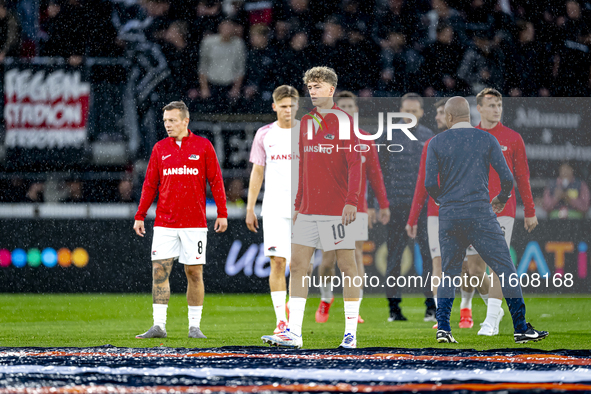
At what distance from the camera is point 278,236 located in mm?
6523

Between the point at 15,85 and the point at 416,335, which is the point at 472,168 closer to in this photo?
the point at 416,335

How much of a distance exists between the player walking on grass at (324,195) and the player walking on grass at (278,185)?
0.82m

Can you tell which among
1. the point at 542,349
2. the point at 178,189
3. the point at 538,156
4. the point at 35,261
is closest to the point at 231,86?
the point at 35,261

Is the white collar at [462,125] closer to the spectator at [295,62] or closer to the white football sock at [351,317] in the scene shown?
the white football sock at [351,317]

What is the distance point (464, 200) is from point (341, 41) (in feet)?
22.1

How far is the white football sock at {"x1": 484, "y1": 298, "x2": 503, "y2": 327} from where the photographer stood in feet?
21.4

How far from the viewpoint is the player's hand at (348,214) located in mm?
5449

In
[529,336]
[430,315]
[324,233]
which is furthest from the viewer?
[430,315]

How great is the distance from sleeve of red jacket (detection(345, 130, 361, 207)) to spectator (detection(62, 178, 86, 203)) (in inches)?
237

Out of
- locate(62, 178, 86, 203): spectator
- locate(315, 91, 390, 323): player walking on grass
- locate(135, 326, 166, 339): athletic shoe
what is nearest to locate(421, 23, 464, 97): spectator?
locate(315, 91, 390, 323): player walking on grass

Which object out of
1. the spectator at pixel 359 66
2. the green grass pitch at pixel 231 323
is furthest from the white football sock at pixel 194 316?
the spectator at pixel 359 66

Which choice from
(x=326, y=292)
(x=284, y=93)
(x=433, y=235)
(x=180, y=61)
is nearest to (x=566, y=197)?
(x=433, y=235)

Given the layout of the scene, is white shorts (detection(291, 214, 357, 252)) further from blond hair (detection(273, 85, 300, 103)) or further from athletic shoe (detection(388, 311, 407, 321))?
athletic shoe (detection(388, 311, 407, 321))

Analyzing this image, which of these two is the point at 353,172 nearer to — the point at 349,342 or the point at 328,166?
the point at 328,166
